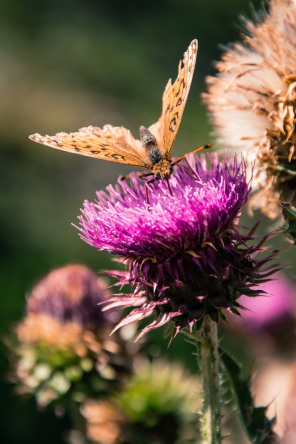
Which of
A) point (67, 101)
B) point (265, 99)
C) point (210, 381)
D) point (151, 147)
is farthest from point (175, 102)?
point (67, 101)

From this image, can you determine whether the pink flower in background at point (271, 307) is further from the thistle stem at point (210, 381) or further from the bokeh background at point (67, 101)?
the thistle stem at point (210, 381)

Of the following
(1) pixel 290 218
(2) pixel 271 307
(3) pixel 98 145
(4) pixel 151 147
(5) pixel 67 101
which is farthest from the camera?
(5) pixel 67 101

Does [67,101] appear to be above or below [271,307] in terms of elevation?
above

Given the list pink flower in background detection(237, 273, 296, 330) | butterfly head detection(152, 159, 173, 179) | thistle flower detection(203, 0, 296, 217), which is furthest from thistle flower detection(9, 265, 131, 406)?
pink flower in background detection(237, 273, 296, 330)

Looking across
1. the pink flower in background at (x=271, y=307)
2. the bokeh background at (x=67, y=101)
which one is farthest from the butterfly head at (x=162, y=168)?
the bokeh background at (x=67, y=101)

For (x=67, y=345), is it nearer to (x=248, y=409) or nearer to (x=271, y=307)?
(x=248, y=409)

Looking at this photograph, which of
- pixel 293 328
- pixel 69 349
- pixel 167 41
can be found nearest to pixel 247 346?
pixel 293 328
